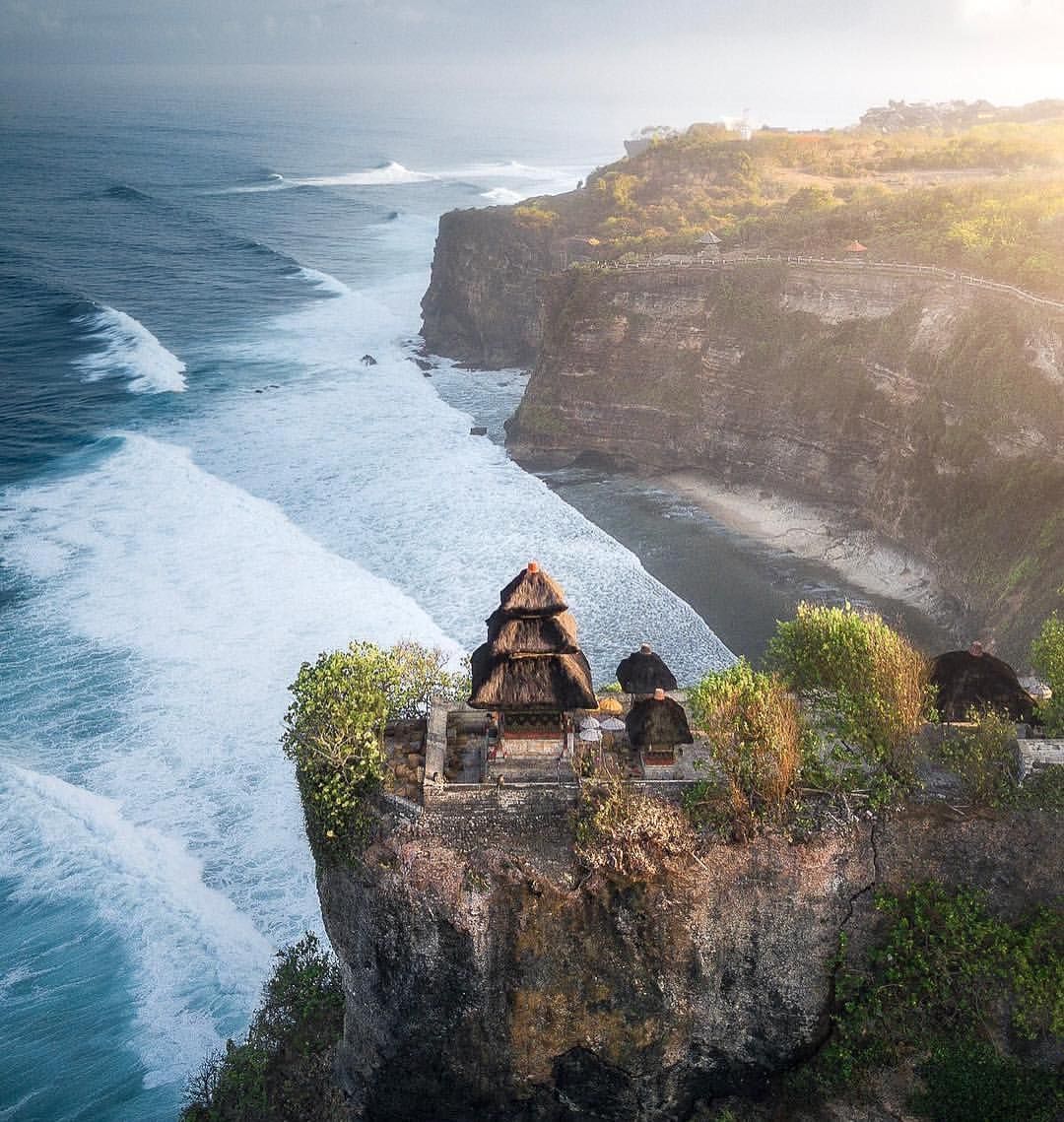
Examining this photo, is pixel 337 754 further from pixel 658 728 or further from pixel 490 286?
pixel 490 286

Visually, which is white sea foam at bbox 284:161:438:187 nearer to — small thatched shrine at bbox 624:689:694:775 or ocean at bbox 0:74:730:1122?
ocean at bbox 0:74:730:1122

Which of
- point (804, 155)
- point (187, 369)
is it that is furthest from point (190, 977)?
point (804, 155)

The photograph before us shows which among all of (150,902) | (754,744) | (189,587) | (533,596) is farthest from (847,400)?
(150,902)

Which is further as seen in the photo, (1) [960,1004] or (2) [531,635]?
(2) [531,635]

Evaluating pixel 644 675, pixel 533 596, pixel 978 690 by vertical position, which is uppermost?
pixel 533 596

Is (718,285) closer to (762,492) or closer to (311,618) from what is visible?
(762,492)

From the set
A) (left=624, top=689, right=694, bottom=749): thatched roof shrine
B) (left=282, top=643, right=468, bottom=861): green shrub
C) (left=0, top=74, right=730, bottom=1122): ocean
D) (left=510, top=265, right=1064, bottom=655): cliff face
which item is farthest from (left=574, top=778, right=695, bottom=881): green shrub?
(left=510, top=265, right=1064, bottom=655): cliff face

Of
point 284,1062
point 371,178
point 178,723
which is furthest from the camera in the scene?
point 371,178

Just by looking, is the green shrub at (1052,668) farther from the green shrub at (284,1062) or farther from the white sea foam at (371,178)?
the white sea foam at (371,178)
